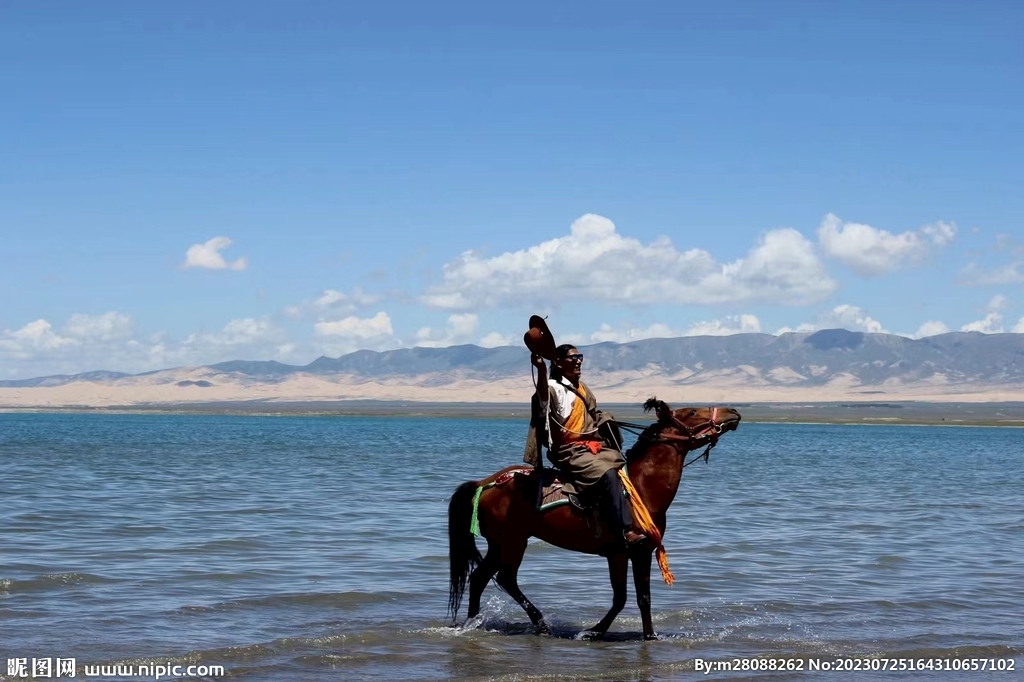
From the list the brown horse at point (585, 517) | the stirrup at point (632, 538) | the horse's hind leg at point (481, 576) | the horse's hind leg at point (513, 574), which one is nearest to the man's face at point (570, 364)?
the brown horse at point (585, 517)

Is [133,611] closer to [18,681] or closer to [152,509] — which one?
[18,681]

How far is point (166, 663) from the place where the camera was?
901cm

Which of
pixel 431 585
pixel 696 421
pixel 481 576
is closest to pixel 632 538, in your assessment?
pixel 696 421

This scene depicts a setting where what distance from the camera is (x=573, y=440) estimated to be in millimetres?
10344

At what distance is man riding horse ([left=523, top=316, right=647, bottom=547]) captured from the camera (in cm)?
1019

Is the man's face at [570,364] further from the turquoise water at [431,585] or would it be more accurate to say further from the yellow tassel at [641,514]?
the turquoise water at [431,585]

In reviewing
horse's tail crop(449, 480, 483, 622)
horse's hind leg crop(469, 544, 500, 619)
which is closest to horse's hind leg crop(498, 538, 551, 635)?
horse's hind leg crop(469, 544, 500, 619)

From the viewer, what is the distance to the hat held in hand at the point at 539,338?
1008cm

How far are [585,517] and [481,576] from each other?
1251mm

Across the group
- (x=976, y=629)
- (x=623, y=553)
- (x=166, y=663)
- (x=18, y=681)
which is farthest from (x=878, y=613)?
(x=18, y=681)

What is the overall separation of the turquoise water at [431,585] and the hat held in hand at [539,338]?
2632 mm

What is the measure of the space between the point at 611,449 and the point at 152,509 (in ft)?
38.2

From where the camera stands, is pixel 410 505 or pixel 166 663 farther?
pixel 410 505

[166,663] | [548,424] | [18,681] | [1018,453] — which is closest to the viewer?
[18,681]
